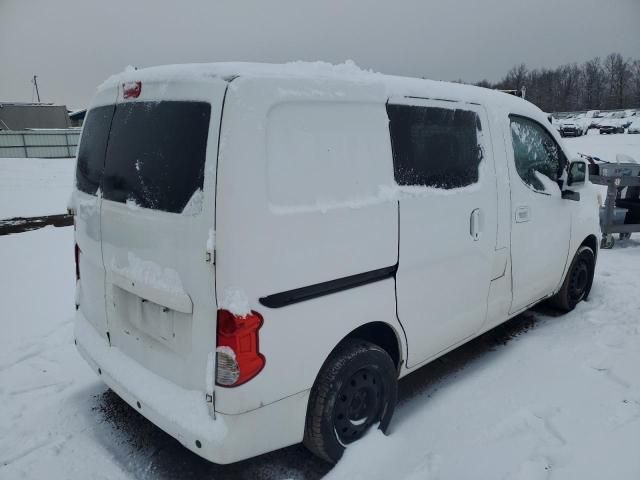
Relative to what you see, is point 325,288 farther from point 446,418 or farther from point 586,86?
point 586,86

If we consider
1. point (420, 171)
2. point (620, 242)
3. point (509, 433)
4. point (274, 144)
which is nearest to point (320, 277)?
point (274, 144)

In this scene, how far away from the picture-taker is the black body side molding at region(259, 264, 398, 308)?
2.04 m

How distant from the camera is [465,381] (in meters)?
3.41

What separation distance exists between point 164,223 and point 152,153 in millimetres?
371

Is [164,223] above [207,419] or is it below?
above

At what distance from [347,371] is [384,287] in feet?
1.65

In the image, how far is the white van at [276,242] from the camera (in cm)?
196

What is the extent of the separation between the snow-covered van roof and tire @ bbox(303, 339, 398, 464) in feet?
4.70

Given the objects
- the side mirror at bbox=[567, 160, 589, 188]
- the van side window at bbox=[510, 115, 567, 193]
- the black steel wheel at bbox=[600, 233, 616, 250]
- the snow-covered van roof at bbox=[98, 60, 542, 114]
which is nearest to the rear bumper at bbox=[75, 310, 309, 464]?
the snow-covered van roof at bbox=[98, 60, 542, 114]

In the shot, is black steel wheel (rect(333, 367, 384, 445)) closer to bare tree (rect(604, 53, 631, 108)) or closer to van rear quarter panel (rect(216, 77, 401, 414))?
van rear quarter panel (rect(216, 77, 401, 414))

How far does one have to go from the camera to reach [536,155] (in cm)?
372

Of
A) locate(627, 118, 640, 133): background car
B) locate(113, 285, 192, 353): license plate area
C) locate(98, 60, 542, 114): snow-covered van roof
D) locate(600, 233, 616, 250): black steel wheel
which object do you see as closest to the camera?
locate(98, 60, 542, 114): snow-covered van roof

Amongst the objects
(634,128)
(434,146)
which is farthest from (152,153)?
(634,128)

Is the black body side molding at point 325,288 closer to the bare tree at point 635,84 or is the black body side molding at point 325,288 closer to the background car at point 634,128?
the background car at point 634,128
